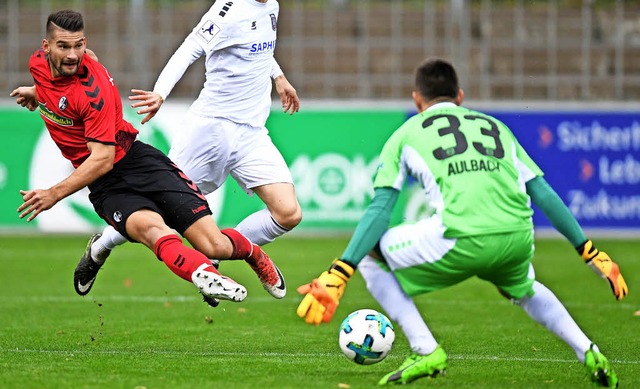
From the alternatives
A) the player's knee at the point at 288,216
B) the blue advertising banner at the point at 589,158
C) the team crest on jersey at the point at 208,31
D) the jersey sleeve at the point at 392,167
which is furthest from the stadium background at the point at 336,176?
the team crest on jersey at the point at 208,31

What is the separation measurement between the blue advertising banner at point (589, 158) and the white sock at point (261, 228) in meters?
8.32

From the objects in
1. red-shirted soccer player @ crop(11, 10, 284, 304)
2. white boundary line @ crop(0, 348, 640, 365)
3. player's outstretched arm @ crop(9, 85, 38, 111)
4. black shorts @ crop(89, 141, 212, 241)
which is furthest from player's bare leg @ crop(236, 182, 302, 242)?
player's outstretched arm @ crop(9, 85, 38, 111)

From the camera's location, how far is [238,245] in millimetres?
7613

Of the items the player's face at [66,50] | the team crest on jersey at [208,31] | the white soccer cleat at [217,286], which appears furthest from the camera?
the team crest on jersey at [208,31]

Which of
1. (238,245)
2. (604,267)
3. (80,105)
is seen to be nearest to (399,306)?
(604,267)

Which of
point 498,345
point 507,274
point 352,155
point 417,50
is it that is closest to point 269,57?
point 498,345

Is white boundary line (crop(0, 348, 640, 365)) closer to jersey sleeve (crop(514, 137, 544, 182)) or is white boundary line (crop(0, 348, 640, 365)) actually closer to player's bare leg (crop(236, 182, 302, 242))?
player's bare leg (crop(236, 182, 302, 242))

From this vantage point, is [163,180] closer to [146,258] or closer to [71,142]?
[71,142]

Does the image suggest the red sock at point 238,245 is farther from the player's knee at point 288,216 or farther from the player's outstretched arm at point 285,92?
the player's outstretched arm at point 285,92

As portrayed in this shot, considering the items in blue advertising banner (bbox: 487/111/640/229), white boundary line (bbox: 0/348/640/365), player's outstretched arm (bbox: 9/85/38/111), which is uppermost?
player's outstretched arm (bbox: 9/85/38/111)

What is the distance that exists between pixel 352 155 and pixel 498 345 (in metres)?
8.53

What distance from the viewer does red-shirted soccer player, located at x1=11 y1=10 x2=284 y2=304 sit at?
22.5 ft

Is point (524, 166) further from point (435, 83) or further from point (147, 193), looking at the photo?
point (147, 193)

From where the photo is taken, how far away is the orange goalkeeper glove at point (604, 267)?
19.8 feet
